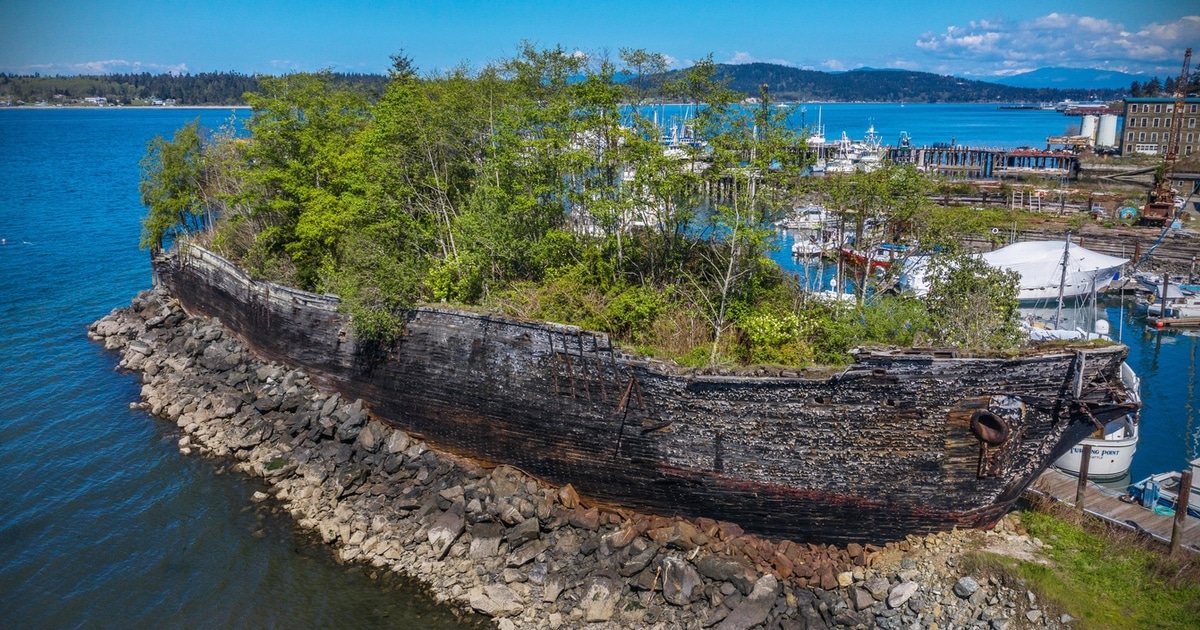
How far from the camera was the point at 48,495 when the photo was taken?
19391mm

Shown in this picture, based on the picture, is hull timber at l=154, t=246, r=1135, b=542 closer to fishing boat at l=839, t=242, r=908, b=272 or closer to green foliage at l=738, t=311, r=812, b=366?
green foliage at l=738, t=311, r=812, b=366

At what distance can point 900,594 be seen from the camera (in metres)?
13.4

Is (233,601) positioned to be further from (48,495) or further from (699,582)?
(699,582)

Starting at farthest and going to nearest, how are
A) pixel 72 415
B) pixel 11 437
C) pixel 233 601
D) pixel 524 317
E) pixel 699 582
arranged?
pixel 72 415 < pixel 11 437 < pixel 524 317 < pixel 233 601 < pixel 699 582

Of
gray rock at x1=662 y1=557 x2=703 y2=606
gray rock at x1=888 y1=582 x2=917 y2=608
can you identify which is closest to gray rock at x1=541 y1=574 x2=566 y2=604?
gray rock at x1=662 y1=557 x2=703 y2=606

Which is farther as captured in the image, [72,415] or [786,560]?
[72,415]

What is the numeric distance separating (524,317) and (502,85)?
29.3ft

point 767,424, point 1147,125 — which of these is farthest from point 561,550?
point 1147,125

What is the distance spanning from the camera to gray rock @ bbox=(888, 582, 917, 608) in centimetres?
1333

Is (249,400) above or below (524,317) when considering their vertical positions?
below

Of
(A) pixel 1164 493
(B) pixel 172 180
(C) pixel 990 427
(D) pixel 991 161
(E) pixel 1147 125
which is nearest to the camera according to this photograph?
(C) pixel 990 427

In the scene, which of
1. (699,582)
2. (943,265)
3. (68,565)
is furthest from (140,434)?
(943,265)

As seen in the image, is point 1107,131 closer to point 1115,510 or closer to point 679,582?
point 1115,510

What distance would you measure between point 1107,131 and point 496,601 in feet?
336
